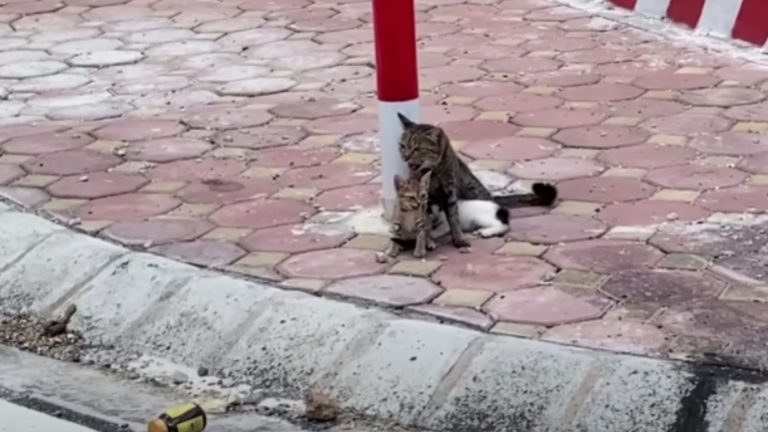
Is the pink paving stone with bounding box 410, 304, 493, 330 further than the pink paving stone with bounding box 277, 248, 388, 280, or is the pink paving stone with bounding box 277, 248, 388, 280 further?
the pink paving stone with bounding box 277, 248, 388, 280

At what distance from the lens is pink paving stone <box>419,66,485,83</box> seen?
6.20 meters

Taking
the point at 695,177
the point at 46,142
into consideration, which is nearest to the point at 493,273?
the point at 695,177

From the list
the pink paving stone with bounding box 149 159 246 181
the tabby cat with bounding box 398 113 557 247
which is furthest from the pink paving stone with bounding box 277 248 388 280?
the pink paving stone with bounding box 149 159 246 181

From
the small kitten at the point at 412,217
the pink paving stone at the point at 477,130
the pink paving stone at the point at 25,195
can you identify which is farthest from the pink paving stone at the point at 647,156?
the pink paving stone at the point at 25,195

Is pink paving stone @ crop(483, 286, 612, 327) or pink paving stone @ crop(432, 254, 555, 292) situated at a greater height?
pink paving stone @ crop(483, 286, 612, 327)

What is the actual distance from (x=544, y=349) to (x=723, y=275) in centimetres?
74

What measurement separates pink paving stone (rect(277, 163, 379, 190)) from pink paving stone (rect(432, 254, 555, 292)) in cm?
87

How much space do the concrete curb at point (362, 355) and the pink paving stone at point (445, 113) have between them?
5.63 ft

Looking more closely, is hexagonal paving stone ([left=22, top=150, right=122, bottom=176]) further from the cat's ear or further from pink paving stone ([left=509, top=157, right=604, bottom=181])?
pink paving stone ([left=509, top=157, right=604, bottom=181])

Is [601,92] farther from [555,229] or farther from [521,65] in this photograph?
[555,229]

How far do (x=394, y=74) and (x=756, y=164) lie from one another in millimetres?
1463

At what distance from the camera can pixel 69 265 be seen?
4312mm

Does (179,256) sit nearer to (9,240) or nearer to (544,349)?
(9,240)

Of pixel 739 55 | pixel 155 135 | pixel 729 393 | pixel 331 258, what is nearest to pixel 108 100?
pixel 155 135
